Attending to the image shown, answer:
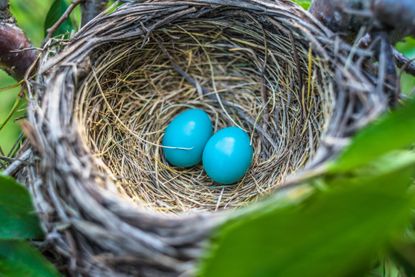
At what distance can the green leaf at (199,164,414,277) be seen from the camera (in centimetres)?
60

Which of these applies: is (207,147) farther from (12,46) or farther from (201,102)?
(12,46)

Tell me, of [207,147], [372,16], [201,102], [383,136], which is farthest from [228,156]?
[383,136]

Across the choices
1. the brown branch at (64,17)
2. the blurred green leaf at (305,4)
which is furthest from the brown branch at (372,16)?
the brown branch at (64,17)

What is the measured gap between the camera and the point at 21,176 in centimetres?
105

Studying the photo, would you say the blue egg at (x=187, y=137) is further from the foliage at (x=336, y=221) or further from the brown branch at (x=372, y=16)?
the foliage at (x=336, y=221)

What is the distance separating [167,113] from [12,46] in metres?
0.45

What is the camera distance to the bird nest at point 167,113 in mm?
834

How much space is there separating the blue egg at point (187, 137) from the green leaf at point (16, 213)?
0.51m

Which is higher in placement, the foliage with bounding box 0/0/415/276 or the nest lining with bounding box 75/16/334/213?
the nest lining with bounding box 75/16/334/213

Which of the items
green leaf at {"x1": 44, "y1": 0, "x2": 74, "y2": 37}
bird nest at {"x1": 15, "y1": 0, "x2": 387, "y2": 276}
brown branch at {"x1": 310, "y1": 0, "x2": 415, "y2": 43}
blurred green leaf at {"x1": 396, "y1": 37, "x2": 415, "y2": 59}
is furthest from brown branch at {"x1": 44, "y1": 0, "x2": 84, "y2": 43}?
blurred green leaf at {"x1": 396, "y1": 37, "x2": 415, "y2": 59}

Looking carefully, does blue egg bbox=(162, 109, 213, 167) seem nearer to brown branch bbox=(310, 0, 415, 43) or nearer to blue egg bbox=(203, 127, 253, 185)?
blue egg bbox=(203, 127, 253, 185)

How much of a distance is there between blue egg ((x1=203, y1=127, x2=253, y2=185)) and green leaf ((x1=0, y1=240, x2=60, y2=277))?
21.1 inches

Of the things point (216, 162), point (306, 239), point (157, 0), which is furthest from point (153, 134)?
point (306, 239)

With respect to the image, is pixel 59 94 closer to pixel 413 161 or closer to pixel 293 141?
pixel 293 141
